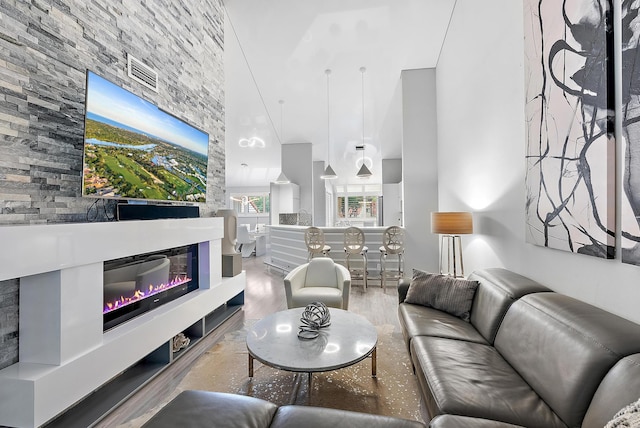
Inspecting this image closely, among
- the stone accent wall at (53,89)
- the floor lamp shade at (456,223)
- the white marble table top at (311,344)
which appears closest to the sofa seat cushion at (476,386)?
the white marble table top at (311,344)

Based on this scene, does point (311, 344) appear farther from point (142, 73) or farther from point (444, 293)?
point (142, 73)

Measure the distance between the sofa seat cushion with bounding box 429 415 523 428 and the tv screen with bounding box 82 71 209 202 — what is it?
7.58ft

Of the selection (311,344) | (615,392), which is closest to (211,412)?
(311,344)

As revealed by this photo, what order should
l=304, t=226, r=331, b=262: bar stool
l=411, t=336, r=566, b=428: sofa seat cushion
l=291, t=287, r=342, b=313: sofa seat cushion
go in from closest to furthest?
l=411, t=336, r=566, b=428: sofa seat cushion
l=291, t=287, r=342, b=313: sofa seat cushion
l=304, t=226, r=331, b=262: bar stool

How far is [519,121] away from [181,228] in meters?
2.96

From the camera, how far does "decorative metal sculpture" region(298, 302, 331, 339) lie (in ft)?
6.82

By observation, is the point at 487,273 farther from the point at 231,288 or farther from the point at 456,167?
the point at 231,288

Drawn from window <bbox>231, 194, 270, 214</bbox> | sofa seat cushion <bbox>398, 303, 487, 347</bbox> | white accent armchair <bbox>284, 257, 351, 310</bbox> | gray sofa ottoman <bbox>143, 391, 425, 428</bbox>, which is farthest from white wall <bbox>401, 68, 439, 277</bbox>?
window <bbox>231, 194, 270, 214</bbox>

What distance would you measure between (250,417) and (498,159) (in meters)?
2.76

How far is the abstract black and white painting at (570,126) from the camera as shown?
140 centimetres

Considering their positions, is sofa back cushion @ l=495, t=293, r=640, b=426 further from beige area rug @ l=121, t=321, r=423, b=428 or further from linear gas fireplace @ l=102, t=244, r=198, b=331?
linear gas fireplace @ l=102, t=244, r=198, b=331

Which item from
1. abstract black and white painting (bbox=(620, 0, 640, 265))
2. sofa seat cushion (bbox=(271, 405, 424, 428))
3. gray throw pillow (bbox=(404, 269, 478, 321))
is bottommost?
sofa seat cushion (bbox=(271, 405, 424, 428))

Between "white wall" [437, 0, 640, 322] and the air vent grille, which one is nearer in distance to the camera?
"white wall" [437, 0, 640, 322]

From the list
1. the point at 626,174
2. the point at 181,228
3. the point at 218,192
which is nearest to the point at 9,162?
the point at 181,228
